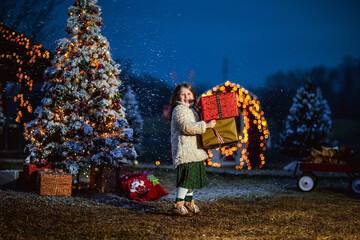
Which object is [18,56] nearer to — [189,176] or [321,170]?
[321,170]

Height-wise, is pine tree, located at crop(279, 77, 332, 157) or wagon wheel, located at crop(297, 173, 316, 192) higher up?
pine tree, located at crop(279, 77, 332, 157)

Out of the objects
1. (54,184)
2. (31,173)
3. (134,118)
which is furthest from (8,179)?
(134,118)

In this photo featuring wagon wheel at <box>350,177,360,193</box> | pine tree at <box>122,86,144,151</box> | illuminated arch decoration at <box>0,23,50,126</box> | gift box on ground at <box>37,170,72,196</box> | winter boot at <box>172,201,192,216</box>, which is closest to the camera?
winter boot at <box>172,201,192,216</box>

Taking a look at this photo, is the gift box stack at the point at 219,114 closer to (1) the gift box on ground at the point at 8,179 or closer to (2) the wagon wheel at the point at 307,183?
(2) the wagon wheel at the point at 307,183

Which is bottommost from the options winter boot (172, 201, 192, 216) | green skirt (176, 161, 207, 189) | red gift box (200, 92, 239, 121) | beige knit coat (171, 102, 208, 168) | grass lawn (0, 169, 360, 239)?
grass lawn (0, 169, 360, 239)

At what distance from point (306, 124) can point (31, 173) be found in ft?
47.1

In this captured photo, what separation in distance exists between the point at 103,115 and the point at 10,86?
15098mm

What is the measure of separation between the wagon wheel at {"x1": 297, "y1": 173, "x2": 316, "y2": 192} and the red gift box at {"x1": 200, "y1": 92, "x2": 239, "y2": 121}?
14.7 feet

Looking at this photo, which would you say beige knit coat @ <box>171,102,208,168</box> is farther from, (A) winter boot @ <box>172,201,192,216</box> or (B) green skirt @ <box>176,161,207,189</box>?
(A) winter boot @ <box>172,201,192,216</box>

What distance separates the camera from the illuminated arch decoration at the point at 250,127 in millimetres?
15039

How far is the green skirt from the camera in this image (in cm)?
649

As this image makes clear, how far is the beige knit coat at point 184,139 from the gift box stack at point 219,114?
0.22 meters

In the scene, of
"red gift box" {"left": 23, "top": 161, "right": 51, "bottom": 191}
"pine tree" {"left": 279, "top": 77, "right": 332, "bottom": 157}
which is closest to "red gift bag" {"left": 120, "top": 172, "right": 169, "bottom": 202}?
"red gift box" {"left": 23, "top": 161, "right": 51, "bottom": 191}

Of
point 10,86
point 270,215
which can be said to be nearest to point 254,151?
point 270,215
